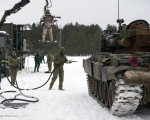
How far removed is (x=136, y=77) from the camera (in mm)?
6156

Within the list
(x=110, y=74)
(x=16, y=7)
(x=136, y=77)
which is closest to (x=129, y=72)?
(x=136, y=77)

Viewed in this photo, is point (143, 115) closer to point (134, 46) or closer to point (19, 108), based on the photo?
point (134, 46)

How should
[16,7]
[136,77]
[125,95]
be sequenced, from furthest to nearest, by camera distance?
[16,7] → [125,95] → [136,77]

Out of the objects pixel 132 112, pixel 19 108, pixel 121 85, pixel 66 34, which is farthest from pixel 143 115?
pixel 66 34

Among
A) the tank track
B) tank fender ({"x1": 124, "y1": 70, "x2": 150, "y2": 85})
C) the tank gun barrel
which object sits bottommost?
the tank track

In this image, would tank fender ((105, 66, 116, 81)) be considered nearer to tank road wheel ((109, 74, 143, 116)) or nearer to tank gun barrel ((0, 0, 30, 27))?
tank road wheel ((109, 74, 143, 116))

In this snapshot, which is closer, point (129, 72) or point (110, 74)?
point (129, 72)

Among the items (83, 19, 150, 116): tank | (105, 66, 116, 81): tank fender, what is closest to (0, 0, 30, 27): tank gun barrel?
(83, 19, 150, 116): tank

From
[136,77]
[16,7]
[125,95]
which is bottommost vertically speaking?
[125,95]

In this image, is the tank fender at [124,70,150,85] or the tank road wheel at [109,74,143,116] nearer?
the tank fender at [124,70,150,85]

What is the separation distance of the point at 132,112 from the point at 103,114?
2.44 feet

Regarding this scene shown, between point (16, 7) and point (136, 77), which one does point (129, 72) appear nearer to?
point (136, 77)

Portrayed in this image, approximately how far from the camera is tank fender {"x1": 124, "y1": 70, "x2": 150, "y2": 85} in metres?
6.13

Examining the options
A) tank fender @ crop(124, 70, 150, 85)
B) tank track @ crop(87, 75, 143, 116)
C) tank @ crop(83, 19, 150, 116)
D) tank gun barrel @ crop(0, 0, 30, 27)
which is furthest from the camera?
tank gun barrel @ crop(0, 0, 30, 27)
